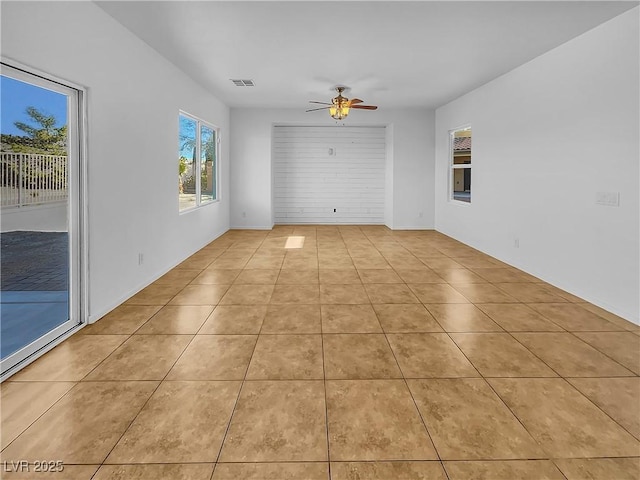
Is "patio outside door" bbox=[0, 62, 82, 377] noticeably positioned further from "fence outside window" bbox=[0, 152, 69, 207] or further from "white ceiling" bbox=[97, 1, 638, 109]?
"white ceiling" bbox=[97, 1, 638, 109]

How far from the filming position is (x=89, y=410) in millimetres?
2141

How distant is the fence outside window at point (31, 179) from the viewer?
2.55m

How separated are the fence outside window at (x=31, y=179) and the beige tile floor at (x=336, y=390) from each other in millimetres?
1062

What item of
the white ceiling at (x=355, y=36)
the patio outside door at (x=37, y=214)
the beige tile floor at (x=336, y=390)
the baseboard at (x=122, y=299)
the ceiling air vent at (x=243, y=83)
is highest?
the ceiling air vent at (x=243, y=83)

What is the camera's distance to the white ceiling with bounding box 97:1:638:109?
11.5ft

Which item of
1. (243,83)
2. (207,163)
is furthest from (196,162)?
(243,83)

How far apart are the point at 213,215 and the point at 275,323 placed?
4620 millimetres

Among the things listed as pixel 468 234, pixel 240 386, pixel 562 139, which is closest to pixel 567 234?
pixel 562 139

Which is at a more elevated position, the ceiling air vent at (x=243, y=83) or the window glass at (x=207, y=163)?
the ceiling air vent at (x=243, y=83)

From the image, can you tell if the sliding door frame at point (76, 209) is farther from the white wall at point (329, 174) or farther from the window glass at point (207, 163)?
the white wall at point (329, 174)

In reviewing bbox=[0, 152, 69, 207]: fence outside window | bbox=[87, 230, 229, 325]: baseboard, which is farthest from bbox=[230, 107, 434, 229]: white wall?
bbox=[0, 152, 69, 207]: fence outside window

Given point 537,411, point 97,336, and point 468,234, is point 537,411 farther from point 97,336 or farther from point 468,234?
point 468,234

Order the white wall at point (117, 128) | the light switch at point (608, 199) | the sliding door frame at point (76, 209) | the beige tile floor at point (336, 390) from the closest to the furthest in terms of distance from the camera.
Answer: the beige tile floor at point (336, 390) → the white wall at point (117, 128) → the sliding door frame at point (76, 209) → the light switch at point (608, 199)

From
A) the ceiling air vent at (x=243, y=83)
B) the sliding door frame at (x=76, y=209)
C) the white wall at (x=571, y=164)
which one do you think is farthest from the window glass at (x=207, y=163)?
the white wall at (x=571, y=164)
